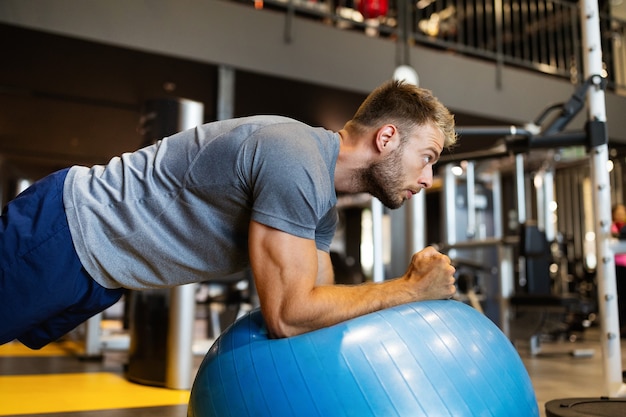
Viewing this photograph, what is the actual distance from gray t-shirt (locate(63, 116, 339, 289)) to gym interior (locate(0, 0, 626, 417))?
733 millimetres

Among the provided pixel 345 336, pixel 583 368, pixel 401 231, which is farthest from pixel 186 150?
pixel 401 231

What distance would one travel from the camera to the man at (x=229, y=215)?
1.15 meters

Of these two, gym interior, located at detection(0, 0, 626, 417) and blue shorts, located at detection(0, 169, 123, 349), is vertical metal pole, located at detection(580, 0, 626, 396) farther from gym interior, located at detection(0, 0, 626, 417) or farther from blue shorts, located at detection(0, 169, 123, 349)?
blue shorts, located at detection(0, 169, 123, 349)

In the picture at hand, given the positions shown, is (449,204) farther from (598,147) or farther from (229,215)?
(229,215)

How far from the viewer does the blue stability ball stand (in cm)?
108

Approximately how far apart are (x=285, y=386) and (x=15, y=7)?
3.74 meters

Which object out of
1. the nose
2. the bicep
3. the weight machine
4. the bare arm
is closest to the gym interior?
the weight machine

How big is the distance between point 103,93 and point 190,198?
4702mm

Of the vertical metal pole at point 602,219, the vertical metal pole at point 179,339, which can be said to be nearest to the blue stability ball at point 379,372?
the vertical metal pole at point 602,219

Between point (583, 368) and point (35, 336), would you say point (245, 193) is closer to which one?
point (35, 336)

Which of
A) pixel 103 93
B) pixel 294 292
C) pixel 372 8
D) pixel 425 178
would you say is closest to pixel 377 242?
pixel 425 178

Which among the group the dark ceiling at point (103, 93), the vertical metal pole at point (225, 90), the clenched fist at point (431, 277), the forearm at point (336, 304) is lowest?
the forearm at point (336, 304)

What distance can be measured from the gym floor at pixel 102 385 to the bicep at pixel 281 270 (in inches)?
43.6

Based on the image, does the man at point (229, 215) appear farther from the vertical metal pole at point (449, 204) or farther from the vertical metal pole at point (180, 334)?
the vertical metal pole at point (449, 204)
